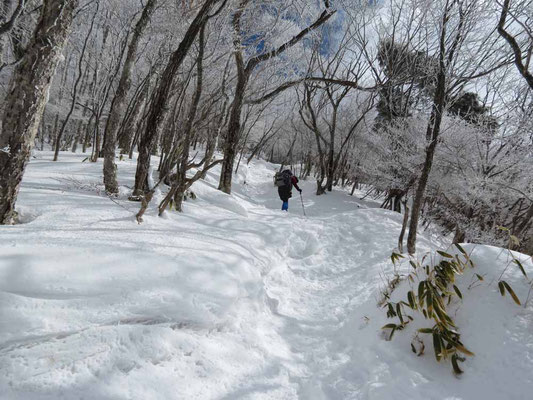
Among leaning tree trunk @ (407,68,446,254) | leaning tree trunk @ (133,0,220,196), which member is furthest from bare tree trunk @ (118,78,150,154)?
leaning tree trunk @ (407,68,446,254)

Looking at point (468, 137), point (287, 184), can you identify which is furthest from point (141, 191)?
point (468, 137)

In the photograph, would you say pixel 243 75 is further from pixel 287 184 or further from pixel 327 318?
pixel 327 318

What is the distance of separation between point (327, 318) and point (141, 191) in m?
3.83

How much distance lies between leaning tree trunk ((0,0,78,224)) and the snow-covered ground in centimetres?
51

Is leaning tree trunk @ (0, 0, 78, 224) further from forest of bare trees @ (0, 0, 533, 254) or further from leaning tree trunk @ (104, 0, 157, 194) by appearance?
leaning tree trunk @ (104, 0, 157, 194)

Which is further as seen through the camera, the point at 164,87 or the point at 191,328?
the point at 164,87

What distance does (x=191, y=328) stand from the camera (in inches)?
81.4

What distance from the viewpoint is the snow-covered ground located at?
1480mm

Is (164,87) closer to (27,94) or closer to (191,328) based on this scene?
(27,94)

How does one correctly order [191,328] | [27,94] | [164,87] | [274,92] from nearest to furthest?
[191,328], [27,94], [164,87], [274,92]

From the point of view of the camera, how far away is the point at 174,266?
2365mm

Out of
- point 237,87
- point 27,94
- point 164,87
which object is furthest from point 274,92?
point 27,94

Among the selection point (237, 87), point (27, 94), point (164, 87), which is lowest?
point (27, 94)

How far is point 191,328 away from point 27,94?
300 centimetres
